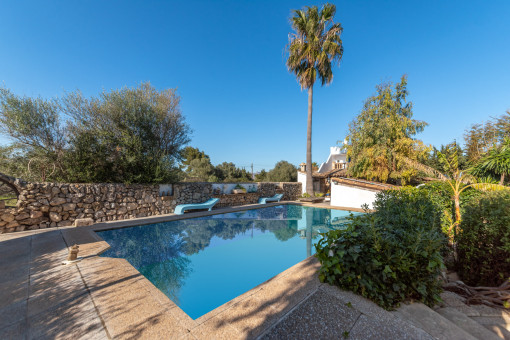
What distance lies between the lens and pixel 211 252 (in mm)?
6129

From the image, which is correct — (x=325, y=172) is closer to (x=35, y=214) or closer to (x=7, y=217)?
(x=35, y=214)

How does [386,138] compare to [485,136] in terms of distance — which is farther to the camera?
[386,138]

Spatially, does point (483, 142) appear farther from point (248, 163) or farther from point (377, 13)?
point (248, 163)

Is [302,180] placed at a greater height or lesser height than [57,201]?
greater

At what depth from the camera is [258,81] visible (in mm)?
18828

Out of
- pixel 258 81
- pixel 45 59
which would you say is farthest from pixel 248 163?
pixel 45 59

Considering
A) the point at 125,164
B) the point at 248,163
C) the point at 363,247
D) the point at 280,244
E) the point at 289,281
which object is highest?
the point at 248,163

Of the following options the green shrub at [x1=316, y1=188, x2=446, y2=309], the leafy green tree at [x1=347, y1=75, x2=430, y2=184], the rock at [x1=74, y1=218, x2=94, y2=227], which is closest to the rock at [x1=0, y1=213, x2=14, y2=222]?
the rock at [x1=74, y1=218, x2=94, y2=227]

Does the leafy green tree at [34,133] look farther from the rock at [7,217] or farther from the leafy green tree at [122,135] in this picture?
the rock at [7,217]

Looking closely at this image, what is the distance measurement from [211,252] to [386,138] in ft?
46.6

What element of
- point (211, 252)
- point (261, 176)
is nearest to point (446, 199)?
point (211, 252)

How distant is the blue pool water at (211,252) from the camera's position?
4137 mm

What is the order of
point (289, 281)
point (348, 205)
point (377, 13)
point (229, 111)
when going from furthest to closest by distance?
point (229, 111)
point (348, 205)
point (377, 13)
point (289, 281)

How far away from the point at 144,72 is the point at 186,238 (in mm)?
10212
